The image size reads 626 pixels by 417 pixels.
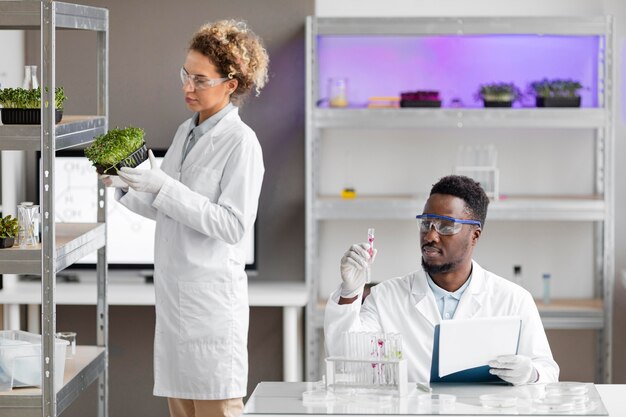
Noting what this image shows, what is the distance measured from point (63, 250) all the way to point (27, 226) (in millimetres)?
116

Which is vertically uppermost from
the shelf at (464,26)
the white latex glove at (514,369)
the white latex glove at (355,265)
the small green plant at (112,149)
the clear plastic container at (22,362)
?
the shelf at (464,26)

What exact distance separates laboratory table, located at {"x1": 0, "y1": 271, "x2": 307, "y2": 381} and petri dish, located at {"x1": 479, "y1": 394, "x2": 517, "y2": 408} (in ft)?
6.74

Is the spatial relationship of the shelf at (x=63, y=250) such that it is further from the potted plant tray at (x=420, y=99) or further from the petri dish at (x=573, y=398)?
the potted plant tray at (x=420, y=99)

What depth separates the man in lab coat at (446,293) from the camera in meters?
2.67

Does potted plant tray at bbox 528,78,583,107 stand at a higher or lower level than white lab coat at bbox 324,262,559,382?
higher

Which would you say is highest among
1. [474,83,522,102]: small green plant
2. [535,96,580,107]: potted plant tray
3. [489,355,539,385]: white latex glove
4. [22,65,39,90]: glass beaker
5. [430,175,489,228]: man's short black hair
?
[474,83,522,102]: small green plant

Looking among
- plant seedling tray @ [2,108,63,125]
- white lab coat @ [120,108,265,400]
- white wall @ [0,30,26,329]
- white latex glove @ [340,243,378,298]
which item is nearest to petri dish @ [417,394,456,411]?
white latex glove @ [340,243,378,298]

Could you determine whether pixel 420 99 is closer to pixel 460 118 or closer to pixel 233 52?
pixel 460 118

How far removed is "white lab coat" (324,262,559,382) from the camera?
2.63 meters

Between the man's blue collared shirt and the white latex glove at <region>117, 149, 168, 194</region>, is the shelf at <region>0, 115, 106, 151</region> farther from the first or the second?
the man's blue collared shirt

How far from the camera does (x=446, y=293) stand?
2.73 meters

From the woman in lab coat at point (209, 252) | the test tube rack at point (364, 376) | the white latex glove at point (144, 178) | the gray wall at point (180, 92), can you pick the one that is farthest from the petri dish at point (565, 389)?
the gray wall at point (180, 92)

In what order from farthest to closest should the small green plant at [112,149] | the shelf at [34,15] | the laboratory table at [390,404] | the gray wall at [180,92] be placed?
the gray wall at [180,92] < the small green plant at [112,149] < the shelf at [34,15] < the laboratory table at [390,404]

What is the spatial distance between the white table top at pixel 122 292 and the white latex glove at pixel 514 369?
1.94m
